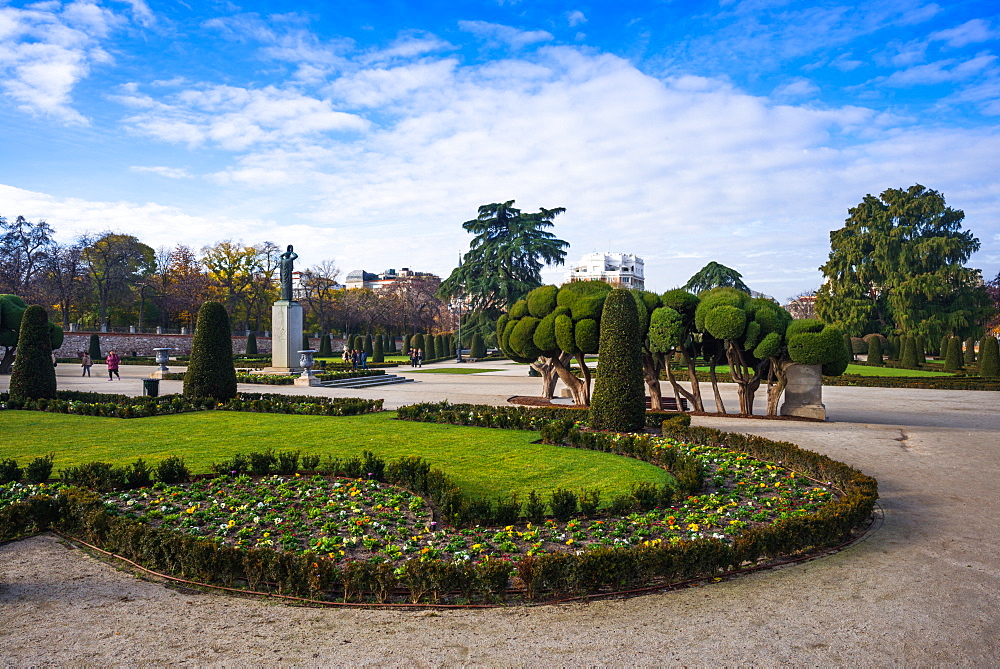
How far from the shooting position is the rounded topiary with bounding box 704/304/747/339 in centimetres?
1381

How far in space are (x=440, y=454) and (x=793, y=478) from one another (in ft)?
16.3

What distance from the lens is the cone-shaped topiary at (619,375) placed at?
11797 mm

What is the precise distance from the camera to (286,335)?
→ 28.1m

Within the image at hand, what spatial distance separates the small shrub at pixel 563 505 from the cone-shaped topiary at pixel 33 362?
51.4ft

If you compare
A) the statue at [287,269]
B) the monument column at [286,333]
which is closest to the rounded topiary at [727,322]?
the monument column at [286,333]

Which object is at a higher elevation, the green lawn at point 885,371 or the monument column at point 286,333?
the monument column at point 286,333

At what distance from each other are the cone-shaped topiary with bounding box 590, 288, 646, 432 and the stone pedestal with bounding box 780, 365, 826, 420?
188 inches

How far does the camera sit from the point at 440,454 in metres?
9.70

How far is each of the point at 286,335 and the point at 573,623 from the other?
26.1 m

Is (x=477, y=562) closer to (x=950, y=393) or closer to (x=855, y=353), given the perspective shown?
(x=950, y=393)

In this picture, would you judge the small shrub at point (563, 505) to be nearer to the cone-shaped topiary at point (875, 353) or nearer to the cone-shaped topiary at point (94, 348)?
the cone-shaped topiary at point (875, 353)

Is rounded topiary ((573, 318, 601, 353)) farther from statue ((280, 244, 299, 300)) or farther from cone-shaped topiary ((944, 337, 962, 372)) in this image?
cone-shaped topiary ((944, 337, 962, 372))

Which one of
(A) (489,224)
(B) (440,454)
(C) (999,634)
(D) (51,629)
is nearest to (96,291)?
(A) (489,224)

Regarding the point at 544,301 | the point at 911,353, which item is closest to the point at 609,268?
the point at 911,353
